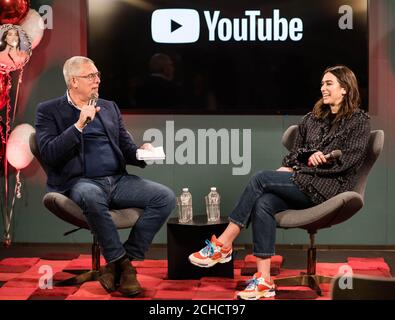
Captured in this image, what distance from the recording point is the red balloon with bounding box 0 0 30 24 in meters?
5.27

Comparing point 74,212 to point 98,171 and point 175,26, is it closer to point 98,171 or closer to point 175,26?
point 98,171

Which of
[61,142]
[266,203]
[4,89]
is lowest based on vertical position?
[266,203]

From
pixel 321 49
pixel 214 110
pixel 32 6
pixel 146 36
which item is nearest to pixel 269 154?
pixel 214 110

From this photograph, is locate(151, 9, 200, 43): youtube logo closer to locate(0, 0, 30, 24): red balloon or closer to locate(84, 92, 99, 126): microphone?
locate(0, 0, 30, 24): red balloon

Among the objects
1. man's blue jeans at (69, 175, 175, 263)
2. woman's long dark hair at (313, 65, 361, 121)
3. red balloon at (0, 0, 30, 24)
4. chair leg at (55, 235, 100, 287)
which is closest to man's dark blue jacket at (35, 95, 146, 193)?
man's blue jeans at (69, 175, 175, 263)

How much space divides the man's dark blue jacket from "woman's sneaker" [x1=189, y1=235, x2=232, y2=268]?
2.46 ft

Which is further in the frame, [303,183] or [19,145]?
[19,145]

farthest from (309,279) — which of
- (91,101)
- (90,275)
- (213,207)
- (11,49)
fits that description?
(11,49)

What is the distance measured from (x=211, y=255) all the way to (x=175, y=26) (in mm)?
2001

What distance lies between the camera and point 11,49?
5113 millimetres

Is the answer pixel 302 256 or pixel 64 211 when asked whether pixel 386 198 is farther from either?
pixel 64 211

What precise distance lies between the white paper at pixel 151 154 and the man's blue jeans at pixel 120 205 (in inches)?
6.5

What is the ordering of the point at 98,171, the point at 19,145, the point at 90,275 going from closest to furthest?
the point at 98,171
the point at 90,275
the point at 19,145

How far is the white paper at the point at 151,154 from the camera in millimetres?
4508
